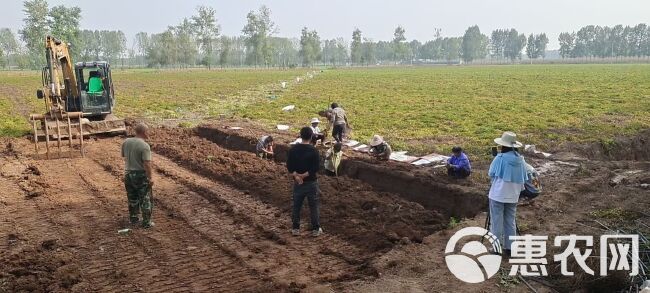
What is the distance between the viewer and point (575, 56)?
151m

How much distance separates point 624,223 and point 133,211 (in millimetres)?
7899

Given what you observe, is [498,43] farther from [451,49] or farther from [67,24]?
[67,24]

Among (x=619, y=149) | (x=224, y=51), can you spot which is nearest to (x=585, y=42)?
(x=224, y=51)

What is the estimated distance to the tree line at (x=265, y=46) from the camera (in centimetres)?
8675

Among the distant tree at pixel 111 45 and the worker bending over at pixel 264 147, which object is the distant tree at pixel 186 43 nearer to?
the distant tree at pixel 111 45

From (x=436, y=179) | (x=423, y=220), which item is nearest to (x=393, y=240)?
(x=423, y=220)

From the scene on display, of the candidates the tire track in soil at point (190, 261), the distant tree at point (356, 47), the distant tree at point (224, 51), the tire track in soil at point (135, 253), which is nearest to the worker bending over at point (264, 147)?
the tire track in soil at point (135, 253)

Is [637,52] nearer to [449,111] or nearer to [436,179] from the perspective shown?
[449,111]

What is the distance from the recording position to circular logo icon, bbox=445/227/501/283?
6.05 meters

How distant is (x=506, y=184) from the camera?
20.5ft

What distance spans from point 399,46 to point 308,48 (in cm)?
3729

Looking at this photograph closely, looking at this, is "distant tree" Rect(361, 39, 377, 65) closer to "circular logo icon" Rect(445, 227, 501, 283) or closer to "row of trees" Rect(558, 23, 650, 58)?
"row of trees" Rect(558, 23, 650, 58)

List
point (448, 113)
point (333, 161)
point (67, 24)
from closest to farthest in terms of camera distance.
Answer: point (333, 161), point (448, 113), point (67, 24)

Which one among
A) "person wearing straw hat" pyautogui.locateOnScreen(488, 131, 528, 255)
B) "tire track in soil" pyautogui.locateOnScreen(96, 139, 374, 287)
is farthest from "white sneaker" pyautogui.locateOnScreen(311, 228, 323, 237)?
"person wearing straw hat" pyautogui.locateOnScreen(488, 131, 528, 255)
